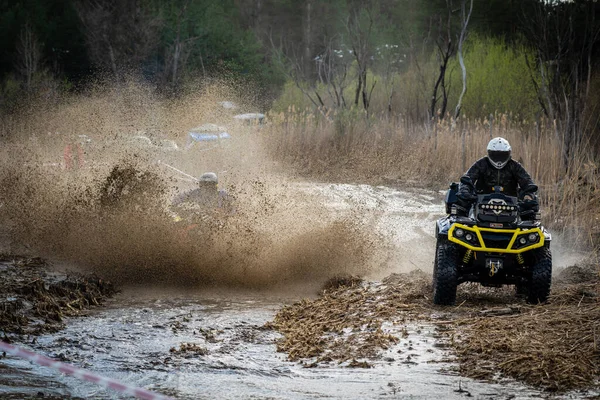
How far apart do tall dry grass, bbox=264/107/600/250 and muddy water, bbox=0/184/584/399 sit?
814 centimetres

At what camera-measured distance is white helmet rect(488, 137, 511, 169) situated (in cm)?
1130

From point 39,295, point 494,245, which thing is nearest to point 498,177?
point 494,245

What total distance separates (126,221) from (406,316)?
20.7ft

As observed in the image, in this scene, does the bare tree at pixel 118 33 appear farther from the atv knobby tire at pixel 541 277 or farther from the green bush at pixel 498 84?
the atv knobby tire at pixel 541 277

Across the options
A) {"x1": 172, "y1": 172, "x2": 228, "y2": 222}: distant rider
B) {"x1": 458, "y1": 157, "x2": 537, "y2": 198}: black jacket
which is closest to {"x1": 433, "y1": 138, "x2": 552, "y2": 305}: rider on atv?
{"x1": 458, "y1": 157, "x2": 537, "y2": 198}: black jacket

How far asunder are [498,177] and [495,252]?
1.21 m

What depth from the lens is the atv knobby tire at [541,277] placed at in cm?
1054

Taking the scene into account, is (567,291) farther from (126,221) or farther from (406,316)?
(126,221)

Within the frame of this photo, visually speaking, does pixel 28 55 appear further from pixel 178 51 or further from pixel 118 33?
pixel 178 51

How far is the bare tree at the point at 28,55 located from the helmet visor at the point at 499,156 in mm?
34734

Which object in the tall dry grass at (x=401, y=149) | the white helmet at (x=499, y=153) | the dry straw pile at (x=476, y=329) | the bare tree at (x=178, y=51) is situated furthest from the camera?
the bare tree at (x=178, y=51)

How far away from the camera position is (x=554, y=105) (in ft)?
66.4

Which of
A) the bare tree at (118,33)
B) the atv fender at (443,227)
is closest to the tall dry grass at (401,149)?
the atv fender at (443,227)

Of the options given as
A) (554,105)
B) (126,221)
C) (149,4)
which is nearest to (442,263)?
(126,221)
